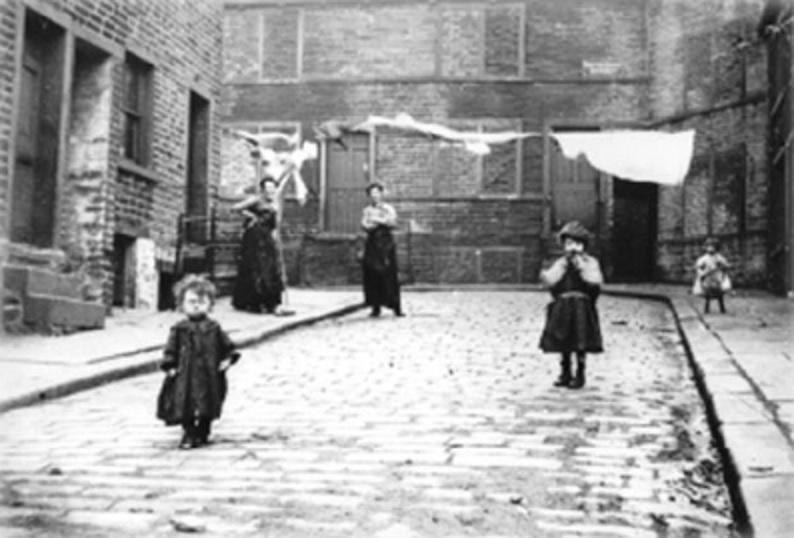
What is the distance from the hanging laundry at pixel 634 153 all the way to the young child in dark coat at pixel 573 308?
3.57 metres

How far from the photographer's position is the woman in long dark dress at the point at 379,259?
14.0m

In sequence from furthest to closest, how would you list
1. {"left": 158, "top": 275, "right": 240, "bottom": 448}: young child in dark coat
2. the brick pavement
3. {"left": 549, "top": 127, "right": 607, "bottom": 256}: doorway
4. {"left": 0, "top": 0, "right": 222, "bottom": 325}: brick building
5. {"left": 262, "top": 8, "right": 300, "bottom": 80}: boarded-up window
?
1. {"left": 262, "top": 8, "right": 300, "bottom": 80}: boarded-up window
2. {"left": 549, "top": 127, "right": 607, "bottom": 256}: doorway
3. {"left": 0, "top": 0, "right": 222, "bottom": 325}: brick building
4. the brick pavement
5. {"left": 158, "top": 275, "right": 240, "bottom": 448}: young child in dark coat

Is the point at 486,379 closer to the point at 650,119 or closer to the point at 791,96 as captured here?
the point at 791,96

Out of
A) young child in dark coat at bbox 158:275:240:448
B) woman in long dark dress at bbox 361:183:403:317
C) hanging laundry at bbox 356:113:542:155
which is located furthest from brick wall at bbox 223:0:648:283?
young child in dark coat at bbox 158:275:240:448

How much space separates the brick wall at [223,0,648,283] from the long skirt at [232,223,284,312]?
10533mm

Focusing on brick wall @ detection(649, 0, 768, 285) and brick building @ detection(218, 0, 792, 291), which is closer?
brick wall @ detection(649, 0, 768, 285)

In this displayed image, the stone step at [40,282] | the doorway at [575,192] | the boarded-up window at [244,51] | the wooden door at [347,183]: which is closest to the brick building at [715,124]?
the doorway at [575,192]

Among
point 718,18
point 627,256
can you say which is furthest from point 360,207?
point 718,18

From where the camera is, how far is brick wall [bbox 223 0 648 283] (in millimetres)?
24344

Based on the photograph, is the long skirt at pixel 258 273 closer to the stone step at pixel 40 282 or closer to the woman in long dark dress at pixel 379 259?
the woman in long dark dress at pixel 379 259

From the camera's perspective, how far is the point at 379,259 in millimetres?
13992

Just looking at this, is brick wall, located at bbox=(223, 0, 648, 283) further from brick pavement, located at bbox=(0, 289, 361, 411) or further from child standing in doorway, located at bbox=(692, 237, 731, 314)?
brick pavement, located at bbox=(0, 289, 361, 411)

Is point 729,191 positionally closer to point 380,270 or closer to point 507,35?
point 507,35

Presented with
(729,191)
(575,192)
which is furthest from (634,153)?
(575,192)
